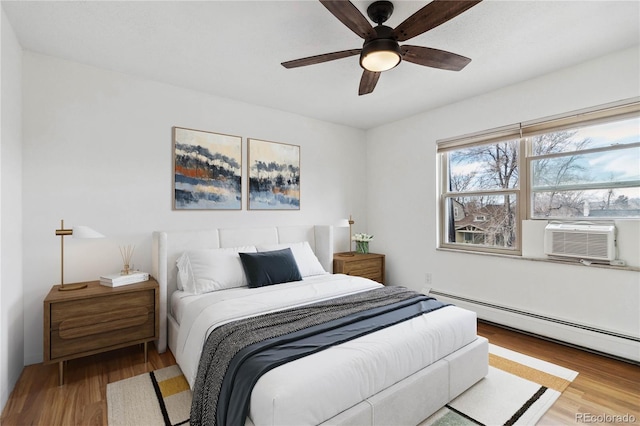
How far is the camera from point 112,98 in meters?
2.87

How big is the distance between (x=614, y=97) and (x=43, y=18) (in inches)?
177

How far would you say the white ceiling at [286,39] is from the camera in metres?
2.02

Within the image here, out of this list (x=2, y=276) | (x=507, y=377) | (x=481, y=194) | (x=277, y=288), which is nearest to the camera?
(x=2, y=276)

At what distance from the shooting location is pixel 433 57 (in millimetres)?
2088

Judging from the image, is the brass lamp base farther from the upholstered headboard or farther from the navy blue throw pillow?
the navy blue throw pillow

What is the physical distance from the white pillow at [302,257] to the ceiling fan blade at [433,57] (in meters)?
2.19

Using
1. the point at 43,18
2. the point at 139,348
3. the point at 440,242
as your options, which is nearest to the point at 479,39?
the point at 440,242

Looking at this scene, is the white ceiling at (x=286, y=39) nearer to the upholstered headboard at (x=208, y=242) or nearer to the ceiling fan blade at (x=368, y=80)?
the ceiling fan blade at (x=368, y=80)

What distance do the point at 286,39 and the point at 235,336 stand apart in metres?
2.15

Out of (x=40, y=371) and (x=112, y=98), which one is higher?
(x=112, y=98)

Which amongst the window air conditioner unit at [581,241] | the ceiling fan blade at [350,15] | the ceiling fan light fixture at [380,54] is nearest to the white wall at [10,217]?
the ceiling fan blade at [350,15]

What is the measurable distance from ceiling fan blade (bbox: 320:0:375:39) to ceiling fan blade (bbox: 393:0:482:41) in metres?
0.19

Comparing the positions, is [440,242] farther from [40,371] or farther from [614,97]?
[40,371]

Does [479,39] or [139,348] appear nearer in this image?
[479,39]
